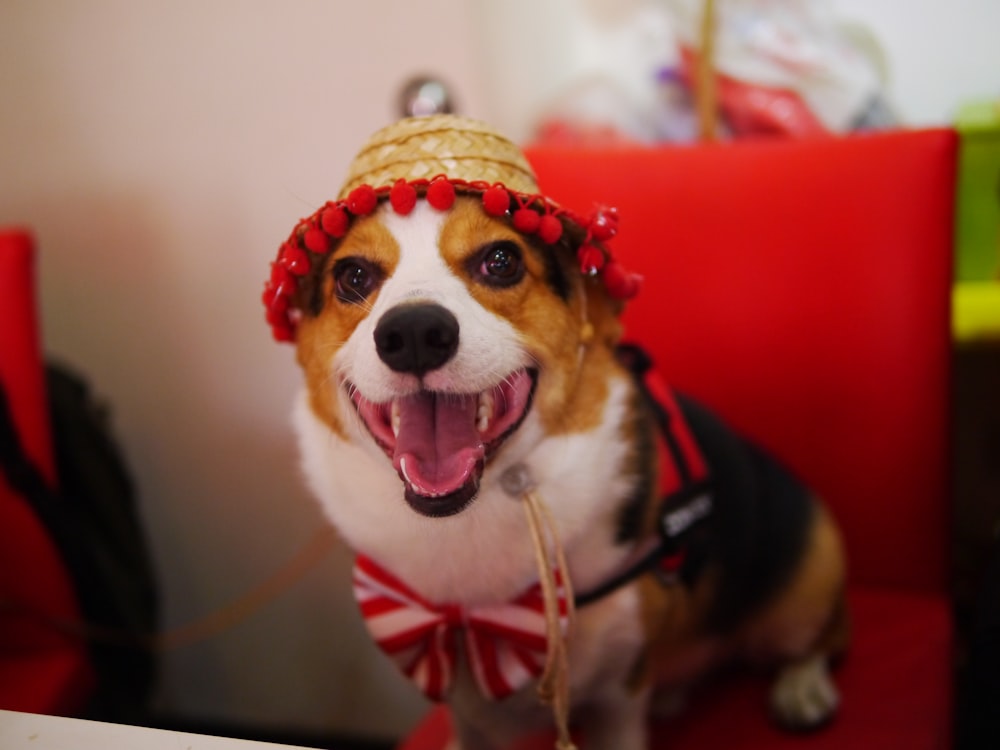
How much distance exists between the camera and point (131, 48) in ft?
3.30

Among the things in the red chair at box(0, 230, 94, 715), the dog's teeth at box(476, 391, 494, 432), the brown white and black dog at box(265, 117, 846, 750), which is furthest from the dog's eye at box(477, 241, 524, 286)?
the red chair at box(0, 230, 94, 715)

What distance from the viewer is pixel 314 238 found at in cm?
60

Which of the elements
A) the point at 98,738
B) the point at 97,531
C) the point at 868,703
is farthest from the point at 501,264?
the point at 97,531

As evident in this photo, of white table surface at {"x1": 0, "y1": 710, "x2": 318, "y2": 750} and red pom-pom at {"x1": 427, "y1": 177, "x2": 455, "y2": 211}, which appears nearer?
white table surface at {"x1": 0, "y1": 710, "x2": 318, "y2": 750}

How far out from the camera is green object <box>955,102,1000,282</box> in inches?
46.4

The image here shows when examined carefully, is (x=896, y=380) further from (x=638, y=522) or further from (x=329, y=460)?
(x=329, y=460)

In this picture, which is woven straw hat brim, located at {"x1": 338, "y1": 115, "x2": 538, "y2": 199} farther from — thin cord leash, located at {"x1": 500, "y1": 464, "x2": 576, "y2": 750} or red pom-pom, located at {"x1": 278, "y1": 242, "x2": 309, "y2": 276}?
thin cord leash, located at {"x1": 500, "y1": 464, "x2": 576, "y2": 750}

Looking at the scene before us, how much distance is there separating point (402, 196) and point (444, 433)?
19cm

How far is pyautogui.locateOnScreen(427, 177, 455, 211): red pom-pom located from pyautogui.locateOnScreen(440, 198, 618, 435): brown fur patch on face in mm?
25

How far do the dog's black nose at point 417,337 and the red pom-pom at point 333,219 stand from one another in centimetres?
8

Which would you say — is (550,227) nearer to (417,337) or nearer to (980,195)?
(417,337)

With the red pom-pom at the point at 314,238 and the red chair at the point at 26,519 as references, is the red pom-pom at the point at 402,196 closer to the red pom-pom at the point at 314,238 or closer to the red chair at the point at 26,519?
the red pom-pom at the point at 314,238

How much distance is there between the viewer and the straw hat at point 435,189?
585mm

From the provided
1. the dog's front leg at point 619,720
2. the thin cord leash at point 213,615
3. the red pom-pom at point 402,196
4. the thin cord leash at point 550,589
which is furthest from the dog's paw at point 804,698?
the red pom-pom at point 402,196
